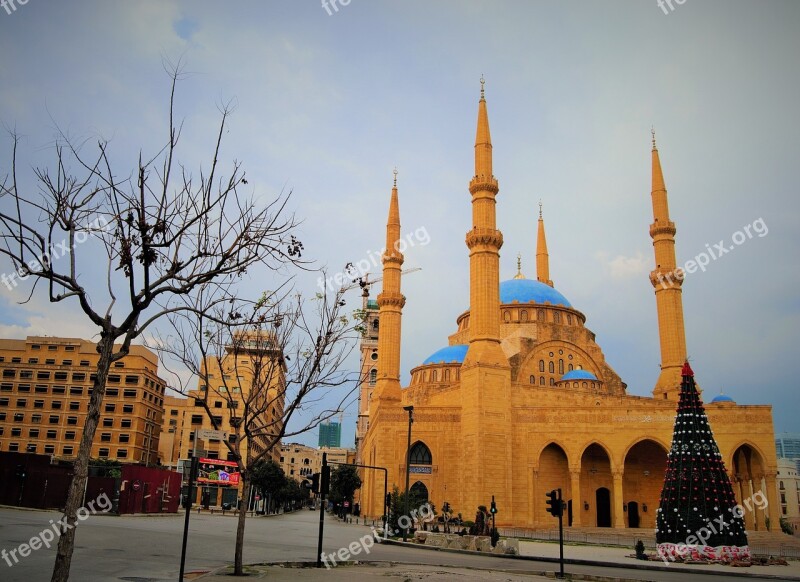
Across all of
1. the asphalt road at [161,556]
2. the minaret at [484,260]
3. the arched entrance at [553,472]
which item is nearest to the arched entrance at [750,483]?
the arched entrance at [553,472]

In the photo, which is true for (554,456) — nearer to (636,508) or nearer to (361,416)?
(636,508)

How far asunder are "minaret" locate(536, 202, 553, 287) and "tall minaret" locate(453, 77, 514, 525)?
25.9m

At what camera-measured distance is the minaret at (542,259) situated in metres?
68.9

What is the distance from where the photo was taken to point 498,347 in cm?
4147

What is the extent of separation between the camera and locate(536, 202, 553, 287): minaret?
68875 mm

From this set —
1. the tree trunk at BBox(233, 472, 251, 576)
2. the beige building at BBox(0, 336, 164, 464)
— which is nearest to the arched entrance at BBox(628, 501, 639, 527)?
the tree trunk at BBox(233, 472, 251, 576)

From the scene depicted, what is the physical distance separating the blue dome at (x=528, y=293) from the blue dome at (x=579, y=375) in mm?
8800

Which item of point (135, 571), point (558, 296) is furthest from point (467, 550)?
point (558, 296)

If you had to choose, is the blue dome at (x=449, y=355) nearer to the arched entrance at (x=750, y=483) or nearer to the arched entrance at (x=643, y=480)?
the arched entrance at (x=643, y=480)

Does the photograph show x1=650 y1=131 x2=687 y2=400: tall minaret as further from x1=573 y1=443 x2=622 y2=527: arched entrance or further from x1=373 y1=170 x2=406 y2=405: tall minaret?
x1=373 y1=170 x2=406 y2=405: tall minaret

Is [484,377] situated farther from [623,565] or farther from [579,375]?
[623,565]

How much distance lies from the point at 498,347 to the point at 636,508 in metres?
14.5

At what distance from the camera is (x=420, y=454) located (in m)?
44.3

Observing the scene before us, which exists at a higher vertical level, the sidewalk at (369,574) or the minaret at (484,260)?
the minaret at (484,260)
